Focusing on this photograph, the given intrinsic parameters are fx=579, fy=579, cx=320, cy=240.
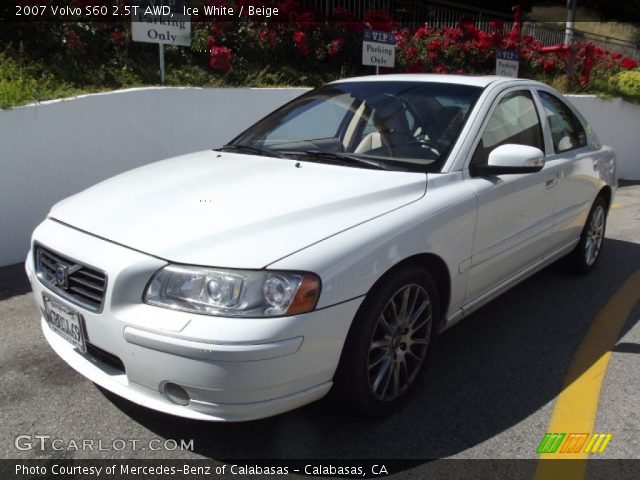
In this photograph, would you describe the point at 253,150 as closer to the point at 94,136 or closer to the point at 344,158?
the point at 344,158

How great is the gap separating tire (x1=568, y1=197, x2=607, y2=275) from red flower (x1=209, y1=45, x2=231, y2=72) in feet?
16.0

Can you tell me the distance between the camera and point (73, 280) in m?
2.47

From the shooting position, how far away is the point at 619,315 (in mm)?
4148

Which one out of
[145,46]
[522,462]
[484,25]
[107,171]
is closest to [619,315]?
[522,462]

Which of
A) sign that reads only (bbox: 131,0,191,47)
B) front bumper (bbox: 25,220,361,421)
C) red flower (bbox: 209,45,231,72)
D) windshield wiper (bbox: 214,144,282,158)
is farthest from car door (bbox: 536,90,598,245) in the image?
red flower (bbox: 209,45,231,72)

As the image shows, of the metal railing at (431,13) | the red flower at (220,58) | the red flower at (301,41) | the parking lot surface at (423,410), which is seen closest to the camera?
the parking lot surface at (423,410)

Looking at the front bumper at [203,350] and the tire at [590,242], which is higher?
the front bumper at [203,350]

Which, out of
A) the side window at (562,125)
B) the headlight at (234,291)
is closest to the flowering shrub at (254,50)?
the side window at (562,125)

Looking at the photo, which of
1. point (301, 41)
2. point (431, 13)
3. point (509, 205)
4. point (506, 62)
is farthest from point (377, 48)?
point (431, 13)

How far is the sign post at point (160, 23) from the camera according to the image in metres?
6.27

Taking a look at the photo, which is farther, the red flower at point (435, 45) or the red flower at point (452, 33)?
the red flower at point (452, 33)

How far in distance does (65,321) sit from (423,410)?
1.73m

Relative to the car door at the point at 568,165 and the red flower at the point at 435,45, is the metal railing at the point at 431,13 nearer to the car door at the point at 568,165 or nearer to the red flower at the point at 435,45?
the red flower at the point at 435,45

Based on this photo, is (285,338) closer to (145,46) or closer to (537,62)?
(145,46)
